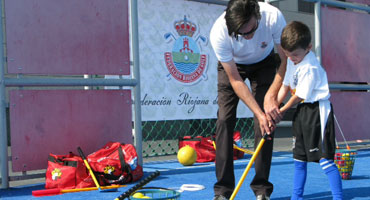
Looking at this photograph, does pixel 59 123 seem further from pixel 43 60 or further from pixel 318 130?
pixel 318 130

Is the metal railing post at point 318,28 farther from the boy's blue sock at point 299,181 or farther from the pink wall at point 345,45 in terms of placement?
the boy's blue sock at point 299,181

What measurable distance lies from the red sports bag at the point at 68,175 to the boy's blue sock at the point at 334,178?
6.69 feet

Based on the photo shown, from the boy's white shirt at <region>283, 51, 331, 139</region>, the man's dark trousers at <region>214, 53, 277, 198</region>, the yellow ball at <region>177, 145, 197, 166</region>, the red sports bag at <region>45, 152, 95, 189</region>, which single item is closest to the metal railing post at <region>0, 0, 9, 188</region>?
the red sports bag at <region>45, 152, 95, 189</region>

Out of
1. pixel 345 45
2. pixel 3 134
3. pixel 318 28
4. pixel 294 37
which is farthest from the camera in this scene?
pixel 345 45

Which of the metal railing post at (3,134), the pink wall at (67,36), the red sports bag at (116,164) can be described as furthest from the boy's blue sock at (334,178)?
the metal railing post at (3,134)

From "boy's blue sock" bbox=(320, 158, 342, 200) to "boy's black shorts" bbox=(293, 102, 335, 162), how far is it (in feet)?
0.13

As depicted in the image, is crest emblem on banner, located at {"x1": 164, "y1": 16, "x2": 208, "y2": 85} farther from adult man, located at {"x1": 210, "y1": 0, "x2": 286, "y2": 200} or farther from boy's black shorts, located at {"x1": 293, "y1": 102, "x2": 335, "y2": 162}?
boy's black shorts, located at {"x1": 293, "y1": 102, "x2": 335, "y2": 162}

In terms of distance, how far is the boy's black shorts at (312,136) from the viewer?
2.91 meters

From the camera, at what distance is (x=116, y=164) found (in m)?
4.09

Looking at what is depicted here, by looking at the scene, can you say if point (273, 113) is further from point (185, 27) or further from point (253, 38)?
point (185, 27)

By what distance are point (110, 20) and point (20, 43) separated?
97 cm

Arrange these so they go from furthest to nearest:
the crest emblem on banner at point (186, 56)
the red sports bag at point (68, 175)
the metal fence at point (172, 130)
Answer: the metal fence at point (172, 130) < the crest emblem on banner at point (186, 56) < the red sports bag at point (68, 175)

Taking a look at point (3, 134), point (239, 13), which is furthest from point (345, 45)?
point (3, 134)

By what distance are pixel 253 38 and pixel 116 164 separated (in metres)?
1.90
